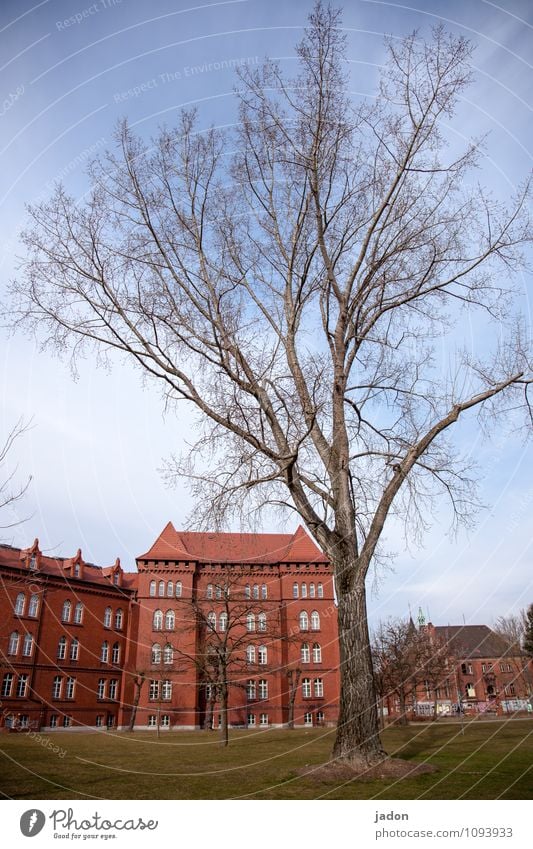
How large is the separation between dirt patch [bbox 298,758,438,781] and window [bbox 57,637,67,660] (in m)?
30.2

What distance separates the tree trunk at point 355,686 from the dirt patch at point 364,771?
107 millimetres

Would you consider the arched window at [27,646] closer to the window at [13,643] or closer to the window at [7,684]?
the window at [13,643]

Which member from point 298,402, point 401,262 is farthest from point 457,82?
point 298,402

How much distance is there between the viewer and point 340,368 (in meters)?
8.99

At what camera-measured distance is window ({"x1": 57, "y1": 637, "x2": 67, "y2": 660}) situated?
1284 inches

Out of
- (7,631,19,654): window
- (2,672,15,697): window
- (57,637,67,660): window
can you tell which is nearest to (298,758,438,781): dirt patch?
(7,631,19,654): window

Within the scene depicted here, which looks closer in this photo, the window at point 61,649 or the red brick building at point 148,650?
the red brick building at point 148,650

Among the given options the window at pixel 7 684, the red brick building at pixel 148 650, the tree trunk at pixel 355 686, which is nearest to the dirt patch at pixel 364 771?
the tree trunk at pixel 355 686

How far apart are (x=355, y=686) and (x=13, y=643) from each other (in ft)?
99.1

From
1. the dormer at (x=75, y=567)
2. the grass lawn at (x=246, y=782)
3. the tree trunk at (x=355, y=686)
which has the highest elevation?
the dormer at (x=75, y=567)

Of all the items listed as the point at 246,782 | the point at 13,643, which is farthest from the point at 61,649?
the point at 246,782

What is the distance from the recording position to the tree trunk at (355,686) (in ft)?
22.7

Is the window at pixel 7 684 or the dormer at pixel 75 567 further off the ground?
the dormer at pixel 75 567
